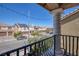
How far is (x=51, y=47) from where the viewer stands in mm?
2512

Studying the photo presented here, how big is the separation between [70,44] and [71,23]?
11.9 inches

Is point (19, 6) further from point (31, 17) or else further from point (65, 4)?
point (65, 4)

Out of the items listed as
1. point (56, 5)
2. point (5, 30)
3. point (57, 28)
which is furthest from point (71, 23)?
point (5, 30)

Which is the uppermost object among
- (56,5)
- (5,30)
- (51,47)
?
(56,5)

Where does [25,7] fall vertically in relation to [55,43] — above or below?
above

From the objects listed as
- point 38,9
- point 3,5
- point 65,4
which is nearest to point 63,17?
point 65,4

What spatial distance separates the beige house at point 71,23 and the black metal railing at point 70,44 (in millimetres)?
81

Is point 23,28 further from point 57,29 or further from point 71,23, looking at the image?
point 71,23

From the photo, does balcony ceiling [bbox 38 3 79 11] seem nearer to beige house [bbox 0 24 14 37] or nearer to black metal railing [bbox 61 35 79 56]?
black metal railing [bbox 61 35 79 56]

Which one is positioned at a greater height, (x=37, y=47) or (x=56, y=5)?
(x=56, y=5)

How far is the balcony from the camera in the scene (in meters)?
2.47

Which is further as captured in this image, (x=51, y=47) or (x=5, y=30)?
(x=51, y=47)

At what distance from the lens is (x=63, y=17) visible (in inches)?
97.7

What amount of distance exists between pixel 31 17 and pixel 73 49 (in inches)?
29.8
